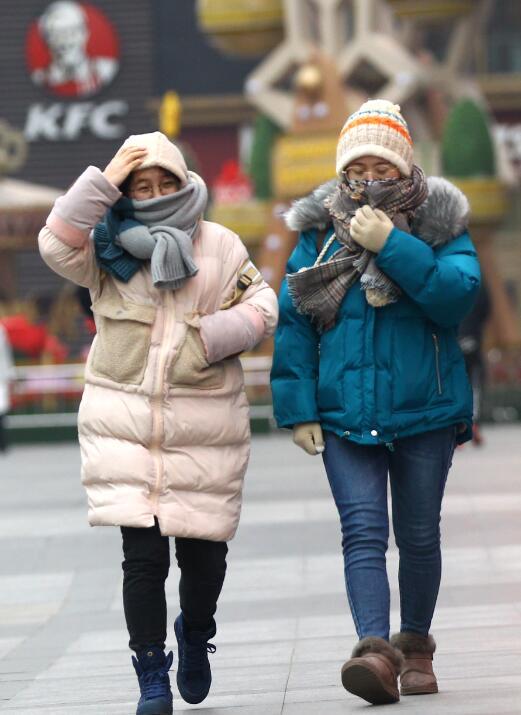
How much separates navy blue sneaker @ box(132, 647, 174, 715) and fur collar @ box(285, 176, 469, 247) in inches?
51.6

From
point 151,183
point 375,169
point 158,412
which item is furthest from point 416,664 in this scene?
point 151,183

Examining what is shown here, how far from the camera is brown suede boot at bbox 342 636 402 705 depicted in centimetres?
524

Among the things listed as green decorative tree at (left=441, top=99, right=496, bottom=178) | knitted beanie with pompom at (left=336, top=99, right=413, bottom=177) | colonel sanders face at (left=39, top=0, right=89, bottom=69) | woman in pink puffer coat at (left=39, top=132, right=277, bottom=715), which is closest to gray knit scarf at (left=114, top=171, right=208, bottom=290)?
woman in pink puffer coat at (left=39, top=132, right=277, bottom=715)

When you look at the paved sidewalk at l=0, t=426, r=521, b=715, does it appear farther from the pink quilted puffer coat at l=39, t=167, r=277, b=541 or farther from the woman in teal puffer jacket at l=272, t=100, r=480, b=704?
the pink quilted puffer coat at l=39, t=167, r=277, b=541

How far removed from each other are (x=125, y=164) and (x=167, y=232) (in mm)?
234

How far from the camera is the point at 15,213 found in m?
24.3

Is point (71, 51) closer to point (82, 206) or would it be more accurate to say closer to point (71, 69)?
point (71, 69)

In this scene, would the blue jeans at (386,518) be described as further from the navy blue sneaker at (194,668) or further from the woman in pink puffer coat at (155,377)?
the navy blue sneaker at (194,668)

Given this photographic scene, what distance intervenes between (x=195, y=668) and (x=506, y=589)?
2.69 meters

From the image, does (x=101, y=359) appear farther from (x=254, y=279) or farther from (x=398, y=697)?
(x=398, y=697)

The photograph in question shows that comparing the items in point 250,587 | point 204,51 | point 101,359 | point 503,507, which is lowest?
point 204,51

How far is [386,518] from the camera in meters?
5.58

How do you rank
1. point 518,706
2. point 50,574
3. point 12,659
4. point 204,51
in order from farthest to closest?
point 204,51 < point 50,574 < point 12,659 < point 518,706

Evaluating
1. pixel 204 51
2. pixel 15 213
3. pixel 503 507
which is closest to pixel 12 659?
pixel 503 507
